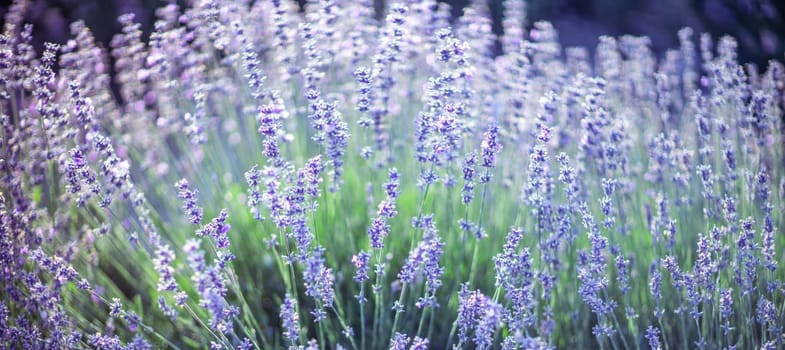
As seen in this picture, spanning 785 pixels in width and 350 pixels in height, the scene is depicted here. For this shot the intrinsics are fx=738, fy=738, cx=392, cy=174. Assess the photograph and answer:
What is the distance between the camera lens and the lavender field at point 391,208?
1.87 meters

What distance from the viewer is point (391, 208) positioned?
179 cm

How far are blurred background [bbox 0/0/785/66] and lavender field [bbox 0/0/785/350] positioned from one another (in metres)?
1.71

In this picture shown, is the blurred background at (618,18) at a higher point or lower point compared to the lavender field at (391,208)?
higher

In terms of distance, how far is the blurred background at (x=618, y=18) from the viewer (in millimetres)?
4965

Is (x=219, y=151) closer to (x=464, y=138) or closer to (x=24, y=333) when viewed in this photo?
(x=464, y=138)

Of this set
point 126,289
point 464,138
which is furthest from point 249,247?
point 464,138

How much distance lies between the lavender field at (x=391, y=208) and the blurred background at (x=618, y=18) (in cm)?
171

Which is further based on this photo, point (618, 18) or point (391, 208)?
point (618, 18)

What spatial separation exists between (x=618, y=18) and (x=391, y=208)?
19.2 ft

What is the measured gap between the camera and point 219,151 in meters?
3.57

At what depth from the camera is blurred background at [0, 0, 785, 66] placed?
4.96 m

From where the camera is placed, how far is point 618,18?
7.02 metres

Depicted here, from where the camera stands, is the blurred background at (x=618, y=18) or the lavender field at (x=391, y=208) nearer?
the lavender field at (x=391, y=208)

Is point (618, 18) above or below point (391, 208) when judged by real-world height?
above
